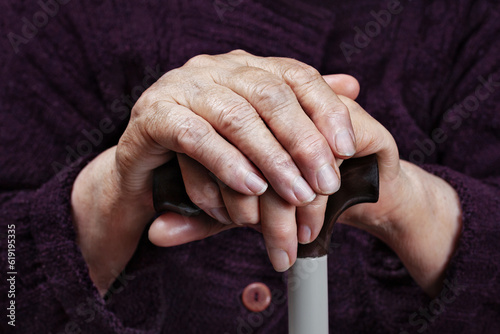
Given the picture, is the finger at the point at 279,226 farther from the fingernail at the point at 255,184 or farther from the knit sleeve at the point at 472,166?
the knit sleeve at the point at 472,166

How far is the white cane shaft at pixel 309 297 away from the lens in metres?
0.47

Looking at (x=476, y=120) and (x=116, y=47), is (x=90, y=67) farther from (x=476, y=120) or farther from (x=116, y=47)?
(x=476, y=120)

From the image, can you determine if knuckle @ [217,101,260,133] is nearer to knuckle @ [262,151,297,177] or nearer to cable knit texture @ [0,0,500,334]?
knuckle @ [262,151,297,177]

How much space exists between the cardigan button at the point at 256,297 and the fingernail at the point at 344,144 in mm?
Answer: 362

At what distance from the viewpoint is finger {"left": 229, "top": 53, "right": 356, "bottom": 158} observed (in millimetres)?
472

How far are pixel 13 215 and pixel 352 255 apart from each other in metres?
0.48

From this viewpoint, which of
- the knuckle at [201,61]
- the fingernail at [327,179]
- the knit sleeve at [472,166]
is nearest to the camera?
the fingernail at [327,179]

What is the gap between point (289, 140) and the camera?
18.1 inches

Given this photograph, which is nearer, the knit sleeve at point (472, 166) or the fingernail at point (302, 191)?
the fingernail at point (302, 191)

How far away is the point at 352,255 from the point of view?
0.80m

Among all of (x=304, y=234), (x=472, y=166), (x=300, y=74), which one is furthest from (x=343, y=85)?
(x=472, y=166)

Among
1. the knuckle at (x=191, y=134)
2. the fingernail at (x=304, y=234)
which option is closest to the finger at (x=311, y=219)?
the fingernail at (x=304, y=234)

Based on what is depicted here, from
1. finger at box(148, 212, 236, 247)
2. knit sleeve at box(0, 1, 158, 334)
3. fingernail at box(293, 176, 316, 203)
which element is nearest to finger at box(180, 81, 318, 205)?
fingernail at box(293, 176, 316, 203)

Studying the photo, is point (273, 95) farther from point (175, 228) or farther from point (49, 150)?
point (49, 150)
